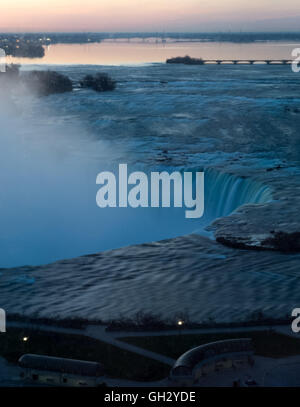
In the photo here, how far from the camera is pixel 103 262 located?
1627 cm

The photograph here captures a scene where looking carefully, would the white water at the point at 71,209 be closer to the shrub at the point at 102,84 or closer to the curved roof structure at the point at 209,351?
the curved roof structure at the point at 209,351

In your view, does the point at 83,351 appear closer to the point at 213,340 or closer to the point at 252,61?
the point at 213,340

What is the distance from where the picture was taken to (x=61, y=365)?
10.3 meters

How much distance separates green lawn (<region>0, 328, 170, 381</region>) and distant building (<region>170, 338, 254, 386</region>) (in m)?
0.47

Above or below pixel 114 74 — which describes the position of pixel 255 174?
below

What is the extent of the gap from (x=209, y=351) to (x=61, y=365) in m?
2.48

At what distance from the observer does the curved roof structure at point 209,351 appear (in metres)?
10.2

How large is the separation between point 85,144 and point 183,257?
16927 mm

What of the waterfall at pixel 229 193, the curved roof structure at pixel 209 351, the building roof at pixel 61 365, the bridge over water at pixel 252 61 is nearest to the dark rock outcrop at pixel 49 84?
the waterfall at pixel 229 193

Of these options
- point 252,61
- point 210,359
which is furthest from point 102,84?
point 210,359

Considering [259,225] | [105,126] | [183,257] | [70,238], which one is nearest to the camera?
[183,257]

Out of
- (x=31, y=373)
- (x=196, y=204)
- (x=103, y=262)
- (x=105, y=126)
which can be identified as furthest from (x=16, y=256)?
(x=105, y=126)

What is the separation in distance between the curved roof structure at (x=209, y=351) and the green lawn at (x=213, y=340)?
0.35 meters
